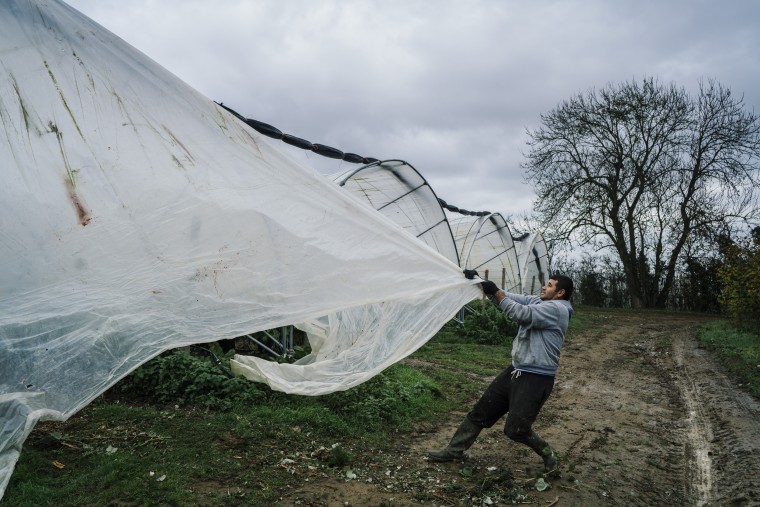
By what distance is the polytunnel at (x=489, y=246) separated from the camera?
17.4 m

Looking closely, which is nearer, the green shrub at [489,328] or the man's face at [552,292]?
the man's face at [552,292]

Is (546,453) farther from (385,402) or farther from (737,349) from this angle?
(737,349)

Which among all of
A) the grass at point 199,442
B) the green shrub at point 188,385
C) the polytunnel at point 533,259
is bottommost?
the grass at point 199,442

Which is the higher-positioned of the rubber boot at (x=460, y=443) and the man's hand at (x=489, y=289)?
the man's hand at (x=489, y=289)

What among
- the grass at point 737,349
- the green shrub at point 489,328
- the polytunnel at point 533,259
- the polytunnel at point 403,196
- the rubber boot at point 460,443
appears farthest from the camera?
the polytunnel at point 533,259

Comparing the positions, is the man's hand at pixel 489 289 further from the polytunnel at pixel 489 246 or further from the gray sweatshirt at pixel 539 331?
the polytunnel at pixel 489 246

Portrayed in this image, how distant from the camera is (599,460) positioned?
16.4 ft

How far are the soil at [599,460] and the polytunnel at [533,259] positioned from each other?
497 inches

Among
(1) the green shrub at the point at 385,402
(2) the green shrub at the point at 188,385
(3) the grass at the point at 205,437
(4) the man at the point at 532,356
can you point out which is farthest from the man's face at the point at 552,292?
(2) the green shrub at the point at 188,385

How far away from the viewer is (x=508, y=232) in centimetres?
1889

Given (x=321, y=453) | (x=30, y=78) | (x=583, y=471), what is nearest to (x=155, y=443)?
(x=321, y=453)

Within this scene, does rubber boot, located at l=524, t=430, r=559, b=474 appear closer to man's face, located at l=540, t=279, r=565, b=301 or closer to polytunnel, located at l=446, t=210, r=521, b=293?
man's face, located at l=540, t=279, r=565, b=301

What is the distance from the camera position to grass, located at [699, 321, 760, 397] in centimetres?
827

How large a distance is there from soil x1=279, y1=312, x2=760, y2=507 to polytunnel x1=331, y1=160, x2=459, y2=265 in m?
5.05
